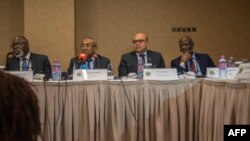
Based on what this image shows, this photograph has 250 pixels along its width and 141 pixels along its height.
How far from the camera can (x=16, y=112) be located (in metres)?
0.79

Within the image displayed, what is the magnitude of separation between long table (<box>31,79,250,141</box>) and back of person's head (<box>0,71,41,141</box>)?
2.24 metres

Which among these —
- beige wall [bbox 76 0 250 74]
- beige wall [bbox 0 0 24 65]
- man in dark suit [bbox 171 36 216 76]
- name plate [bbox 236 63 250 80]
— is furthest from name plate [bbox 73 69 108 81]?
beige wall [bbox 0 0 24 65]

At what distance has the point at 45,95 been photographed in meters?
3.05

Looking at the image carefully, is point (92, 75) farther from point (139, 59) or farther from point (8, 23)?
point (8, 23)

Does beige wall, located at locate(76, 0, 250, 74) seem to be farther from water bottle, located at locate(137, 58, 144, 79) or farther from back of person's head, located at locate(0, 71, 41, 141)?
back of person's head, located at locate(0, 71, 41, 141)

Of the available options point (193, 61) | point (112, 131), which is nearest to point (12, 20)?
point (193, 61)

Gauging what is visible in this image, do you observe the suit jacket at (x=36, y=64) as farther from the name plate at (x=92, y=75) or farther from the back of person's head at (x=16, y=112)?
the back of person's head at (x=16, y=112)

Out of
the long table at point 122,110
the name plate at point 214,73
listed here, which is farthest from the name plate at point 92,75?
the name plate at point 214,73

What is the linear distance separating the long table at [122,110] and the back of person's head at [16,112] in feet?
7.36

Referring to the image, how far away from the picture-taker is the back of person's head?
786mm

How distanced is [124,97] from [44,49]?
8.58 feet

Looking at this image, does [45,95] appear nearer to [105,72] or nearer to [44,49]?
[105,72]

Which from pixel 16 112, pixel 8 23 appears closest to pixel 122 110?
pixel 16 112

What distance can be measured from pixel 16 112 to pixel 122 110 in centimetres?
235
